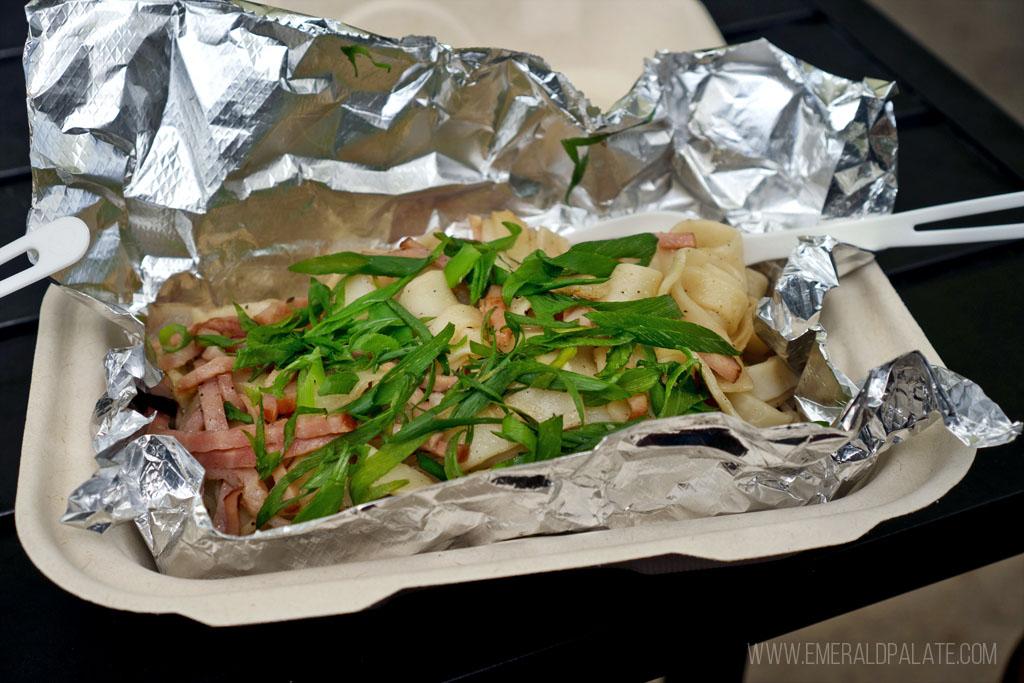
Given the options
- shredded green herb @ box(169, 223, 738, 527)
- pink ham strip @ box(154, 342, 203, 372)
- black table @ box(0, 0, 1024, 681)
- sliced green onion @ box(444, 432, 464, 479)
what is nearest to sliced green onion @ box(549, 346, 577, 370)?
shredded green herb @ box(169, 223, 738, 527)

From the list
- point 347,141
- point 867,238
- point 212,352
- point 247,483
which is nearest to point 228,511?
point 247,483

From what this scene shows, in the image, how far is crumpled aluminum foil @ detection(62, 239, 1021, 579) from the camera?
0.96 metres

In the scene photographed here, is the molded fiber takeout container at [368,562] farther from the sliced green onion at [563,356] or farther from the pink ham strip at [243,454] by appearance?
the sliced green onion at [563,356]

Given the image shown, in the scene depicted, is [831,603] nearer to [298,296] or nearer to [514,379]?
[514,379]

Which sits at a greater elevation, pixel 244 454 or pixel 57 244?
pixel 57 244

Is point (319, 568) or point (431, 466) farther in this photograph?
point (431, 466)

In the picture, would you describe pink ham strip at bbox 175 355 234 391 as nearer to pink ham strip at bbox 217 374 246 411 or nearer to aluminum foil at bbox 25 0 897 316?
pink ham strip at bbox 217 374 246 411

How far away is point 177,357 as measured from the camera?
1258 mm

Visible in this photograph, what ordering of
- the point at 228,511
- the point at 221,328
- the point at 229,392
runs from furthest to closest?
the point at 221,328
the point at 229,392
the point at 228,511

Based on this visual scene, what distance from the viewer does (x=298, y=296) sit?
143 centimetres

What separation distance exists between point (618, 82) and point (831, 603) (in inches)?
38.1

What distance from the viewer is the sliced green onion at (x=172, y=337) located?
1.27 metres

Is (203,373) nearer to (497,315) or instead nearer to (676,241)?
(497,315)

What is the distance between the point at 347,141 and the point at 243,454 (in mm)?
509
